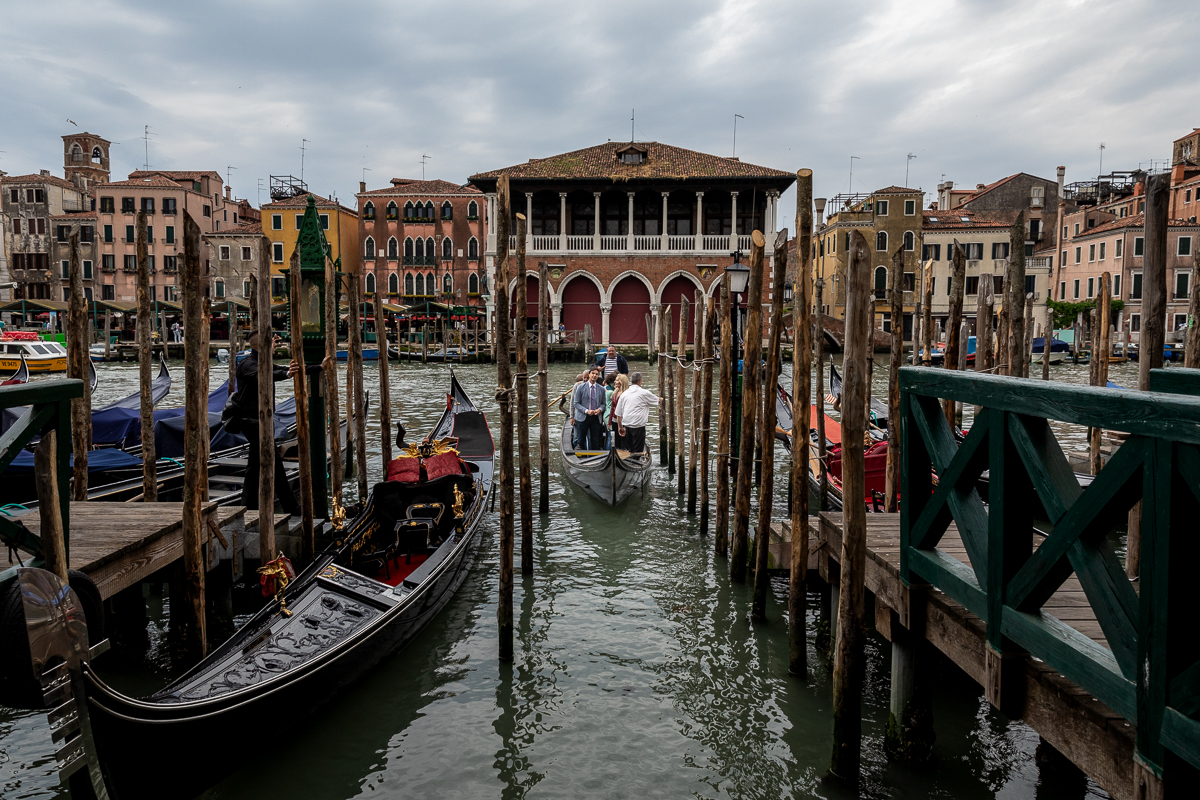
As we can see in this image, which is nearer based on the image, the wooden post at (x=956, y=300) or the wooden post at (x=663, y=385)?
the wooden post at (x=956, y=300)

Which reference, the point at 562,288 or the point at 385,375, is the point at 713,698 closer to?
the point at 385,375

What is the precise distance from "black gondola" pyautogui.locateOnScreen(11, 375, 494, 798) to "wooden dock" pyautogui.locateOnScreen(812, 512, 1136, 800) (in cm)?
254

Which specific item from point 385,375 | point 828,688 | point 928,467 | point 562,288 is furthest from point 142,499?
point 562,288

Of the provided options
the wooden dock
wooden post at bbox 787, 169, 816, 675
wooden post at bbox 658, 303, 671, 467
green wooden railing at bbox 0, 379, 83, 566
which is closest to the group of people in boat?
wooden post at bbox 658, 303, 671, 467

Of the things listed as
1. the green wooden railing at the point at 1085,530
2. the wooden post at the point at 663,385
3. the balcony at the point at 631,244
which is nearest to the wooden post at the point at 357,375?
the wooden post at the point at 663,385

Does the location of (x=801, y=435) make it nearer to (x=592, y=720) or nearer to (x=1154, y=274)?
(x=1154, y=274)

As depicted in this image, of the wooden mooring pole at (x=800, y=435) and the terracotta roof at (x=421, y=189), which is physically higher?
the terracotta roof at (x=421, y=189)

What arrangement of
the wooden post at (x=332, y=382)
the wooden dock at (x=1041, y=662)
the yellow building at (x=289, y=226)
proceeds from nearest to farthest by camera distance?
the wooden dock at (x=1041, y=662) < the wooden post at (x=332, y=382) < the yellow building at (x=289, y=226)

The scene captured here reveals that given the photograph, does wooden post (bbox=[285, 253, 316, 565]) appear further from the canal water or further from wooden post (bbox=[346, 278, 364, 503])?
wooden post (bbox=[346, 278, 364, 503])

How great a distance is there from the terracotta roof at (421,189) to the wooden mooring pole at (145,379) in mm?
30136

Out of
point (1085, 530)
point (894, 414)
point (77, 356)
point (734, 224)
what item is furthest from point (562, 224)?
point (1085, 530)

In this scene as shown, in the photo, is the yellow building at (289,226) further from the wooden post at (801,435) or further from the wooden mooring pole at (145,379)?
the wooden post at (801,435)

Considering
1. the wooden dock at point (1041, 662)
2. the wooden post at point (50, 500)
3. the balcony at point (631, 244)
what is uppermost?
the balcony at point (631, 244)

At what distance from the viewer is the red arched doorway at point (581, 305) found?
2958 cm
